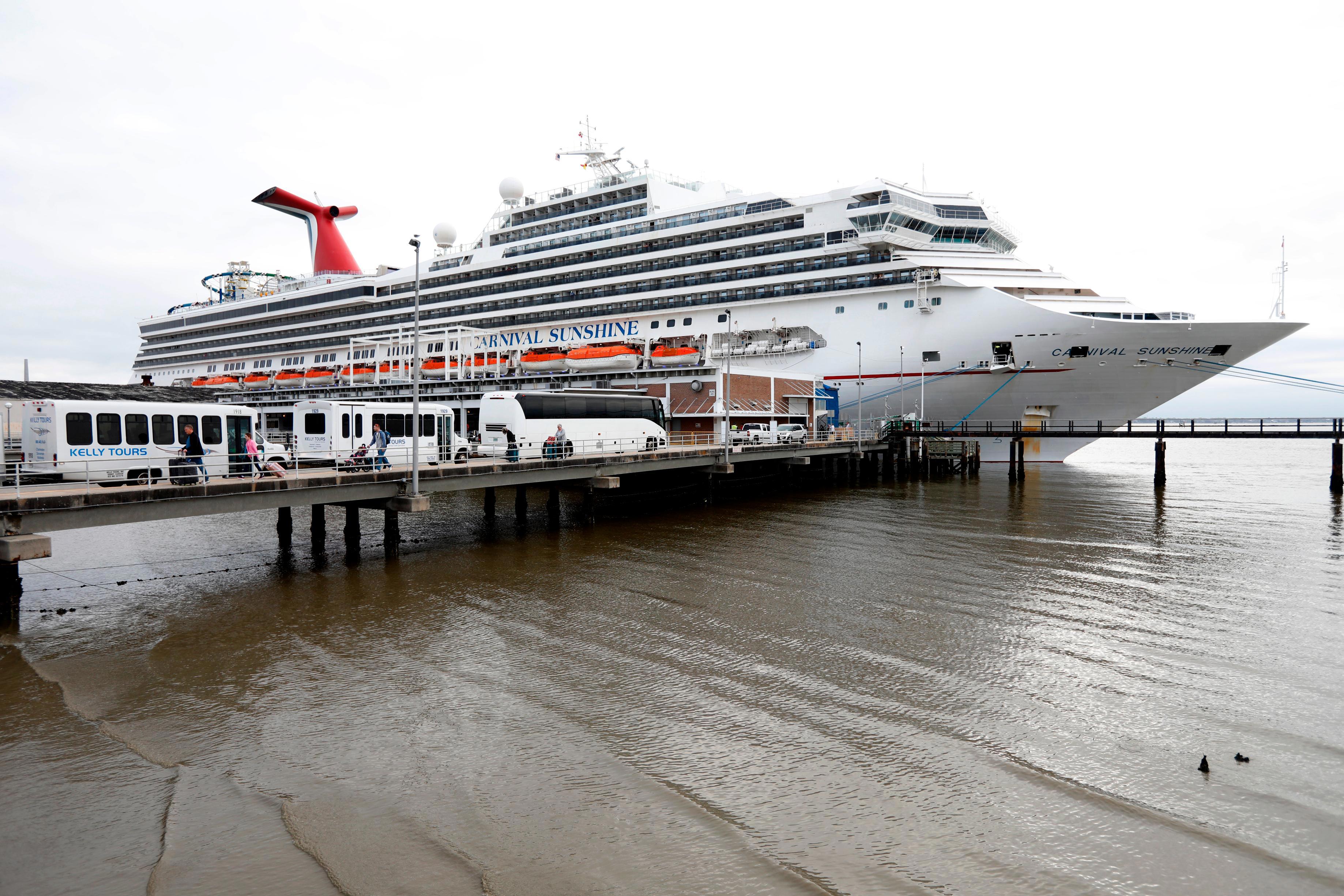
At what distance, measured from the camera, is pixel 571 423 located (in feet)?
92.7

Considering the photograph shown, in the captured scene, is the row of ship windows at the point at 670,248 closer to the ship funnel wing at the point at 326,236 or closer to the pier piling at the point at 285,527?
the ship funnel wing at the point at 326,236

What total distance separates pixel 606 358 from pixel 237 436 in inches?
1131

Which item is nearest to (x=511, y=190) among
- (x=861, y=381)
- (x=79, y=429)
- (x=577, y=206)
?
(x=577, y=206)

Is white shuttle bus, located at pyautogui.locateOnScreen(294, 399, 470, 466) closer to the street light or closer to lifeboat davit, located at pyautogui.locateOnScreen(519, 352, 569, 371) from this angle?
the street light

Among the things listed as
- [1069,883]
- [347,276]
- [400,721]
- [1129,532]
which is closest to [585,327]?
[347,276]

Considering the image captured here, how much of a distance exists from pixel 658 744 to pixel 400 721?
309cm

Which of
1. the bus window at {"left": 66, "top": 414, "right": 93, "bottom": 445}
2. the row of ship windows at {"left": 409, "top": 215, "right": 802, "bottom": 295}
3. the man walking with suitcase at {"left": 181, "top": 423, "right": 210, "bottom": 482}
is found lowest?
the man walking with suitcase at {"left": 181, "top": 423, "right": 210, "bottom": 482}

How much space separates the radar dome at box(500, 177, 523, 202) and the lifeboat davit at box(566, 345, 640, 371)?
22159 mm

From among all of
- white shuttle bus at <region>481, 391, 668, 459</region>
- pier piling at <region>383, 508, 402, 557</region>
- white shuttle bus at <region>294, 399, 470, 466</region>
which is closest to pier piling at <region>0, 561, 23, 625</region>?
pier piling at <region>383, 508, 402, 557</region>

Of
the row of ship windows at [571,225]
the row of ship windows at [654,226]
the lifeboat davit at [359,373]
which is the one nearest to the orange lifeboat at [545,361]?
the row of ship windows at [654,226]

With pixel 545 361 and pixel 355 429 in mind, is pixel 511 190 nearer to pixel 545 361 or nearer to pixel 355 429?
pixel 545 361

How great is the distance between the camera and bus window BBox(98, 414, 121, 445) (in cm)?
1700

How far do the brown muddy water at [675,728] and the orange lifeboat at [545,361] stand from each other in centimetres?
3500

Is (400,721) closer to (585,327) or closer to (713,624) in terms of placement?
(713,624)
